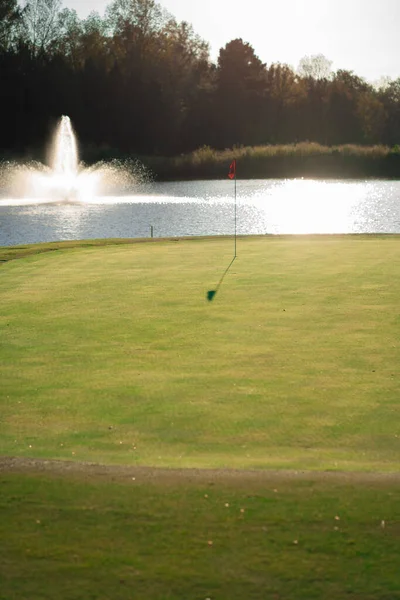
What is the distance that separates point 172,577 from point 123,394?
304cm

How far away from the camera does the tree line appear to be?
7419 cm

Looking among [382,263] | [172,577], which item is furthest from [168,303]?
[172,577]

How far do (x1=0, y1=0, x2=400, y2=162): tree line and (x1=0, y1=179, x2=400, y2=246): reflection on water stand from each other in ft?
58.3

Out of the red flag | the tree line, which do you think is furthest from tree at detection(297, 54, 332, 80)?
the red flag

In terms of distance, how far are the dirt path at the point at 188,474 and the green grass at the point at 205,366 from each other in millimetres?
151

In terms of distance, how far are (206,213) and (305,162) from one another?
25.8 metres

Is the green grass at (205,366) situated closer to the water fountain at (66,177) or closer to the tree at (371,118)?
the water fountain at (66,177)

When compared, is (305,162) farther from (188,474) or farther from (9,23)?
(188,474)

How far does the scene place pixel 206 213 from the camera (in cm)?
4097

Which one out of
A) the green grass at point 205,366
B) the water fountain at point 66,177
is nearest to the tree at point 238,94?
the water fountain at point 66,177

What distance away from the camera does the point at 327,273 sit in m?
13.5

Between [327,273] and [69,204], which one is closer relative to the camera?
[327,273]

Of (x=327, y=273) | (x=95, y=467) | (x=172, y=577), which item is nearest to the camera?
(x=172, y=577)

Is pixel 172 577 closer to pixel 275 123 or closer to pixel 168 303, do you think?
pixel 168 303
